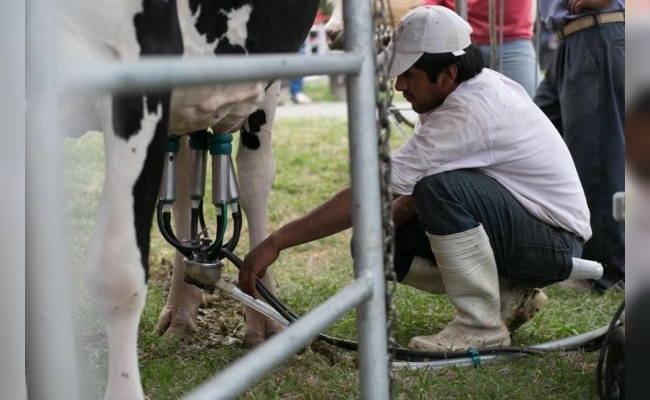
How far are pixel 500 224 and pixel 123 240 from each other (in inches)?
54.5

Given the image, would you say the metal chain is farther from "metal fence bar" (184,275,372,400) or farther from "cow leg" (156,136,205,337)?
"cow leg" (156,136,205,337)

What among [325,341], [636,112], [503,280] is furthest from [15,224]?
[503,280]

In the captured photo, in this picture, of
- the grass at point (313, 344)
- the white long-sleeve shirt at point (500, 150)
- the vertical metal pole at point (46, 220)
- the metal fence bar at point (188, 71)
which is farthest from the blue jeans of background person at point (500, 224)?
the vertical metal pole at point (46, 220)

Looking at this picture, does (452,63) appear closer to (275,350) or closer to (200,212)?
(200,212)

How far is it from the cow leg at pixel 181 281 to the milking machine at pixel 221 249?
222mm

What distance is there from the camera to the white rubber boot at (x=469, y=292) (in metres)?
2.92

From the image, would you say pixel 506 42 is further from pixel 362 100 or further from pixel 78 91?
pixel 78 91

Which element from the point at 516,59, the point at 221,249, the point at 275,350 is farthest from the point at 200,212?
the point at 516,59

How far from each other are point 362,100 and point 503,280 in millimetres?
1609

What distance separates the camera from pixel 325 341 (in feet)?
9.66

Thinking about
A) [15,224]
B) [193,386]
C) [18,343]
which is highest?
[15,224]

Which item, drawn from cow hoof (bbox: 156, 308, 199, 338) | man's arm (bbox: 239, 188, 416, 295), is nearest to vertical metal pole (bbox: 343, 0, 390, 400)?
man's arm (bbox: 239, 188, 416, 295)

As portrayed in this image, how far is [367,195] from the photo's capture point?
166 cm

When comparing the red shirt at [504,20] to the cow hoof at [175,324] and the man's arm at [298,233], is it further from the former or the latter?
the cow hoof at [175,324]
